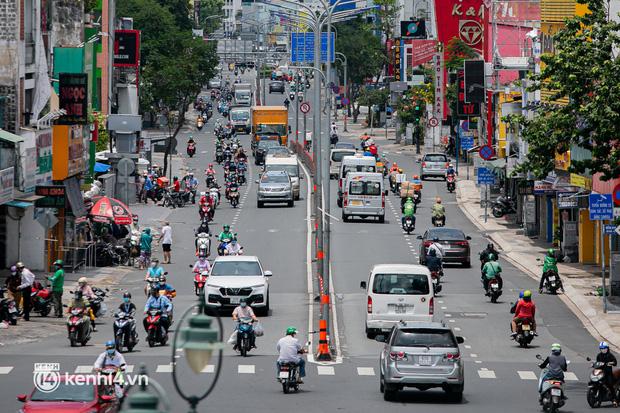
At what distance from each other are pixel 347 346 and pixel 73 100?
1837cm

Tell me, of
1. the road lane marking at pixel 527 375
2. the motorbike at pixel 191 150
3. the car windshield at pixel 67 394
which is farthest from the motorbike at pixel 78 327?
the motorbike at pixel 191 150

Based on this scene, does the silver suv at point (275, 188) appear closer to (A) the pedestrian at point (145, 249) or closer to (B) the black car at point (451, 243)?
(A) the pedestrian at point (145, 249)

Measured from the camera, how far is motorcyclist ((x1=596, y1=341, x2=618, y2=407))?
2692cm

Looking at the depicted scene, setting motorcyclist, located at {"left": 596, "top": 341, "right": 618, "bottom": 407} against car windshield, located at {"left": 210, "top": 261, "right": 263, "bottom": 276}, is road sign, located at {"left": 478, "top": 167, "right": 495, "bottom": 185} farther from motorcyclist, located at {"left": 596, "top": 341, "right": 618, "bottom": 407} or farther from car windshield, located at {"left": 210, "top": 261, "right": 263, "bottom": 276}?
motorcyclist, located at {"left": 596, "top": 341, "right": 618, "bottom": 407}

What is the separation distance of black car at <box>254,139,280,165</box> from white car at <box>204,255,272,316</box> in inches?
2294

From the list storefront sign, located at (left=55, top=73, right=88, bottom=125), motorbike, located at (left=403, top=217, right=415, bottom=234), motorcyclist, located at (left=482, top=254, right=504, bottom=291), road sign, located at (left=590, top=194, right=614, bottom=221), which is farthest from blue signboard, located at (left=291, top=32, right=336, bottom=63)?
road sign, located at (left=590, top=194, right=614, bottom=221)

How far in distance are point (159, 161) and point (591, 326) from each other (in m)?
66.6

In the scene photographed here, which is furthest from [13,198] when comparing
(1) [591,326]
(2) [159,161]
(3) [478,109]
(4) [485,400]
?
(2) [159,161]

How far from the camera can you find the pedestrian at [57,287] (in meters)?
37.8

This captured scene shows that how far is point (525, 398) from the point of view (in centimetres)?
2816

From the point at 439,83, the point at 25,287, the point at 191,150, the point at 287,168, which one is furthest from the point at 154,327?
the point at 191,150

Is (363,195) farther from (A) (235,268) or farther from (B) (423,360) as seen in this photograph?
(B) (423,360)

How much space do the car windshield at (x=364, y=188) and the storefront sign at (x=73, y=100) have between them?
1650 centimetres

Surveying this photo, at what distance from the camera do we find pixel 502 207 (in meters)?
68.5
